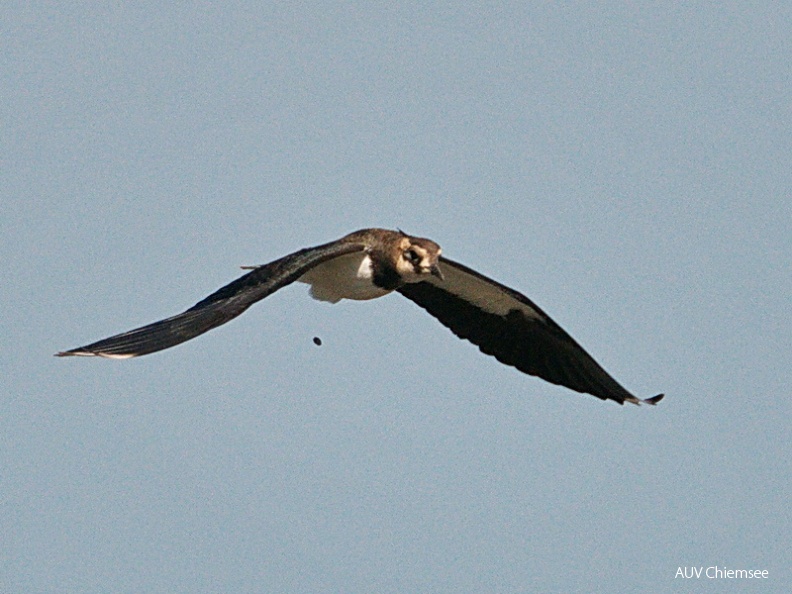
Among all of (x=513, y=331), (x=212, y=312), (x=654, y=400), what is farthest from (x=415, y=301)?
(x=212, y=312)

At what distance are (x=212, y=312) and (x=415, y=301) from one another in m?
5.29

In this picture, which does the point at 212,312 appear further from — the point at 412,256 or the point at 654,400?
the point at 654,400

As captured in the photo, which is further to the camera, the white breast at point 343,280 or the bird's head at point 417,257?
the white breast at point 343,280

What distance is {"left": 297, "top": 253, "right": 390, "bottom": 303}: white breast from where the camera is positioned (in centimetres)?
1706

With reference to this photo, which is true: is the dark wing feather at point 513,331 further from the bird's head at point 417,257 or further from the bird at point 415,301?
the bird's head at point 417,257

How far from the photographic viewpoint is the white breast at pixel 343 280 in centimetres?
1706

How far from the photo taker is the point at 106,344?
522 inches

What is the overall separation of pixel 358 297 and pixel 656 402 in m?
3.65


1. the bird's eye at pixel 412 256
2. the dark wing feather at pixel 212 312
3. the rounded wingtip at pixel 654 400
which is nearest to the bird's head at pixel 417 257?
the bird's eye at pixel 412 256

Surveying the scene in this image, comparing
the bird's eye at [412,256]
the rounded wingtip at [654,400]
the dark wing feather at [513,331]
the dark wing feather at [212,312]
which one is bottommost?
the dark wing feather at [212,312]

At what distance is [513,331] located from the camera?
18.8m

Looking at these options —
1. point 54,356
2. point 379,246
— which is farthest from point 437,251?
point 54,356

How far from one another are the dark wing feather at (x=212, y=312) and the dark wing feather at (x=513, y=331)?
2775 mm

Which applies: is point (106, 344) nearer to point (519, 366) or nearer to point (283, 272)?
point (283, 272)
